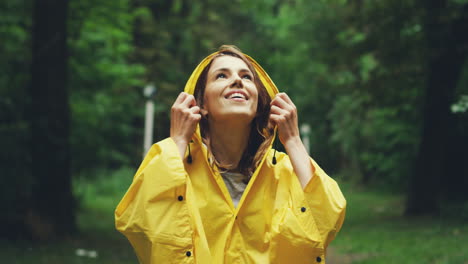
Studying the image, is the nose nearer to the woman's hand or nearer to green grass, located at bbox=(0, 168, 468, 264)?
the woman's hand

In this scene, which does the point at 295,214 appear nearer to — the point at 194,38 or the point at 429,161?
the point at 429,161

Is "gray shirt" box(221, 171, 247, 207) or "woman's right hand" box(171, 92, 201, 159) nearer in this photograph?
"woman's right hand" box(171, 92, 201, 159)

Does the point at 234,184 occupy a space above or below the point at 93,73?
above

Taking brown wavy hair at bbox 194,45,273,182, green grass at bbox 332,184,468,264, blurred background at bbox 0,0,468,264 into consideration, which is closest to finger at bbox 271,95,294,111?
brown wavy hair at bbox 194,45,273,182

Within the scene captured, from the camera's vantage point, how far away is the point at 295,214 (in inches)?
101

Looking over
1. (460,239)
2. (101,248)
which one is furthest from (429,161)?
(101,248)

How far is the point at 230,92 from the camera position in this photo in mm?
2787

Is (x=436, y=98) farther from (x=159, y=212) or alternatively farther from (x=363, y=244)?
(x=159, y=212)

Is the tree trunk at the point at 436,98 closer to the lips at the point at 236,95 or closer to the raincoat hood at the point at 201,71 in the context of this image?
the raincoat hood at the point at 201,71

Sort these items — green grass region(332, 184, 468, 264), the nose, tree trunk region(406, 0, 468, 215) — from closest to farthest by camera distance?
the nose < green grass region(332, 184, 468, 264) < tree trunk region(406, 0, 468, 215)

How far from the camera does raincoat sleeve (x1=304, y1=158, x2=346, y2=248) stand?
2574 millimetres

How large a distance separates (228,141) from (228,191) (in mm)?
257

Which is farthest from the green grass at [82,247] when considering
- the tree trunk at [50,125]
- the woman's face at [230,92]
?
the woman's face at [230,92]

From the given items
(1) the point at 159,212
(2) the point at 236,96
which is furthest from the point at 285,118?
(1) the point at 159,212
